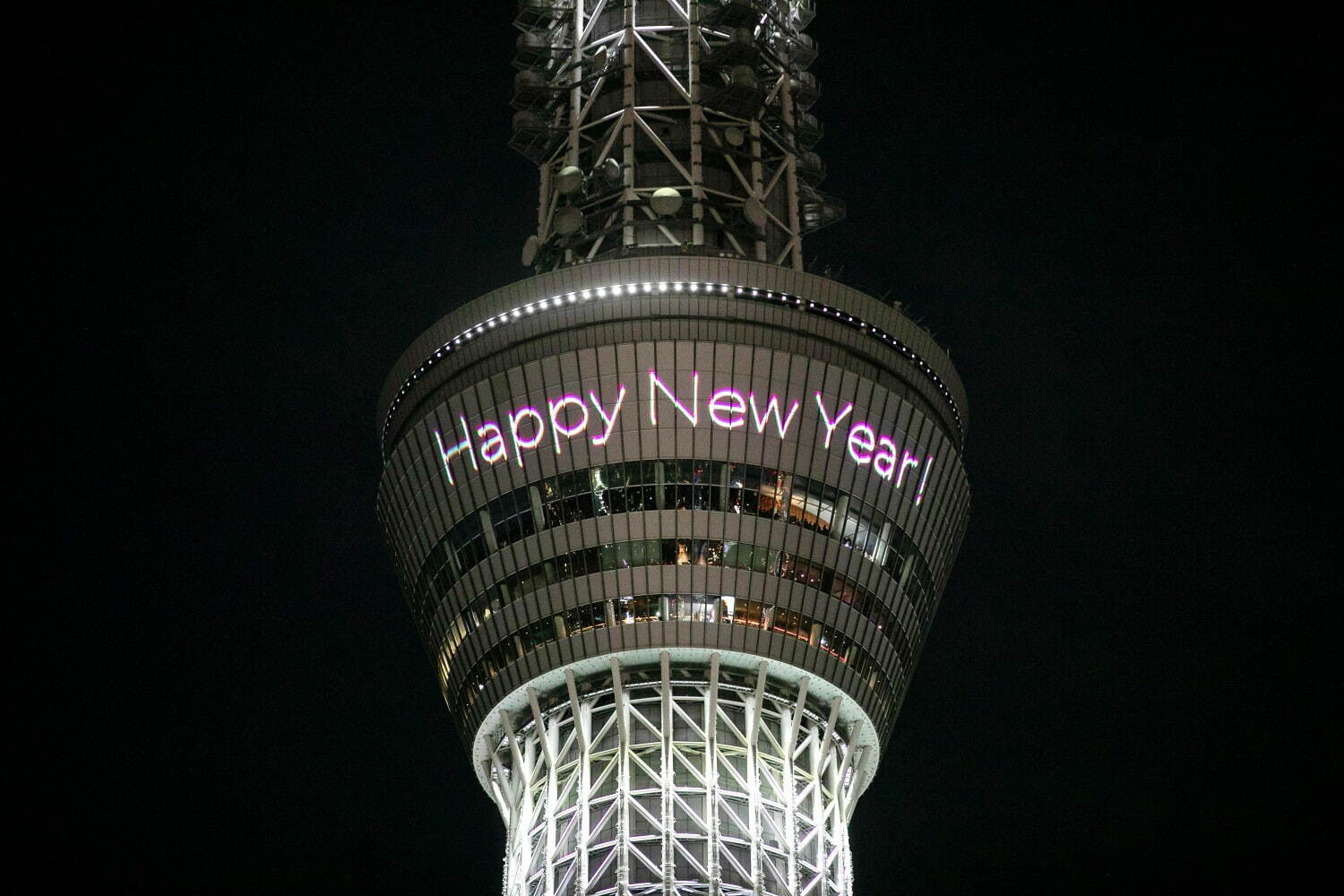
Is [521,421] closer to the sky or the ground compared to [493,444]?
closer to the sky

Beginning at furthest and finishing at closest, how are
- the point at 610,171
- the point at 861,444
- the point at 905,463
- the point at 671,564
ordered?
the point at 610,171 → the point at 905,463 → the point at 861,444 → the point at 671,564

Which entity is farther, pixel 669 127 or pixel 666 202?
pixel 669 127

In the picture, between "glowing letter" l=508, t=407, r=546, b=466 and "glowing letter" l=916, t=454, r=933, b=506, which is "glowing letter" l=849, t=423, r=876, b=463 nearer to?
"glowing letter" l=916, t=454, r=933, b=506

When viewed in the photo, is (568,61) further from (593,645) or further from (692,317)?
(593,645)

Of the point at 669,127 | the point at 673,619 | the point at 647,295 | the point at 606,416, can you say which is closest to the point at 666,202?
the point at 669,127

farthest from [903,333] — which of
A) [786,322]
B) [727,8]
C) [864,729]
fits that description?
[727,8]

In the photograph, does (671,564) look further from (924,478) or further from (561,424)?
(924,478)
